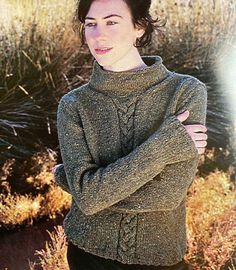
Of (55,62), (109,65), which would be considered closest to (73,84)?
(55,62)

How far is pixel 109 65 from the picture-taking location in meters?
1.72

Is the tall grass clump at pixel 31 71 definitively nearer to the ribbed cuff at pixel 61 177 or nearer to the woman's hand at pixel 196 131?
the ribbed cuff at pixel 61 177

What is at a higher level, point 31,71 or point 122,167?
point 122,167

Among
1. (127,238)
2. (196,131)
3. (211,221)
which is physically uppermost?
(196,131)

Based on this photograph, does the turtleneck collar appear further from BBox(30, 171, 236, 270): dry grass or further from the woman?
BBox(30, 171, 236, 270): dry grass

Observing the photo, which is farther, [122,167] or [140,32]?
[140,32]

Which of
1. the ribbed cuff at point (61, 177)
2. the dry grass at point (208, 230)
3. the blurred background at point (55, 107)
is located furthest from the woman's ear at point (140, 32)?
the blurred background at point (55, 107)

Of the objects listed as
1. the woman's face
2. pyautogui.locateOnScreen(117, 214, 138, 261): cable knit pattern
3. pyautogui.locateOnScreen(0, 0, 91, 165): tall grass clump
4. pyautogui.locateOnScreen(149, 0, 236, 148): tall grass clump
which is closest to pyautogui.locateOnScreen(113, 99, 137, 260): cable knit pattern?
pyautogui.locateOnScreen(117, 214, 138, 261): cable knit pattern

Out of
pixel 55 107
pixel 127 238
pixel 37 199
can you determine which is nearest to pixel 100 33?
pixel 127 238

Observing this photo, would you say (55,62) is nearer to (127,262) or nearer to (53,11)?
(53,11)

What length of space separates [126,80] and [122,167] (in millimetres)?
256

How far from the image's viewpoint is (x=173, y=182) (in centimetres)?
165

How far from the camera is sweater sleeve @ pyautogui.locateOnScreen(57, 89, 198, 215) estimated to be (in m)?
1.60

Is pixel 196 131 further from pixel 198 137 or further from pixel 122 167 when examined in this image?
pixel 122 167
